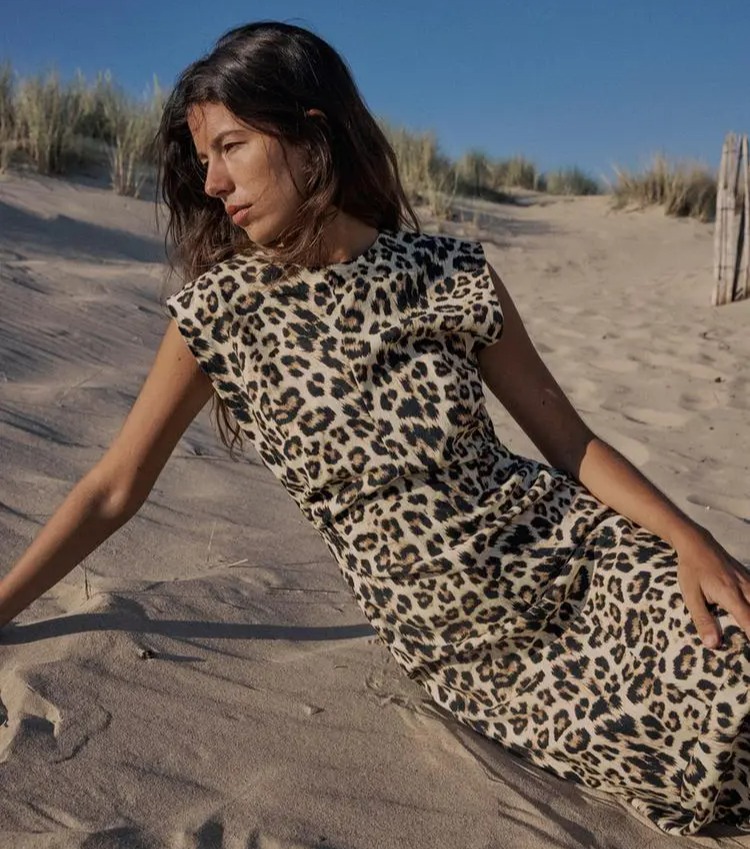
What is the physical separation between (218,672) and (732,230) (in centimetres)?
718

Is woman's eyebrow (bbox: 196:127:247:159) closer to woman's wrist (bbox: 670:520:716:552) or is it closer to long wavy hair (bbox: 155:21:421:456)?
long wavy hair (bbox: 155:21:421:456)

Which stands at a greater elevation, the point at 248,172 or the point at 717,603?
the point at 248,172

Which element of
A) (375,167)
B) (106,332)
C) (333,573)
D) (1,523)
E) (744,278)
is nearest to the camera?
(375,167)

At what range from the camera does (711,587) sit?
1.69 metres

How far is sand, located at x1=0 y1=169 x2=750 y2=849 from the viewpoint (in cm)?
167

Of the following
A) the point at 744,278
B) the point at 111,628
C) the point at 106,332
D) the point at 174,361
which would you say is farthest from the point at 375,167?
the point at 744,278

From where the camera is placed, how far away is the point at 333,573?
2.92 m

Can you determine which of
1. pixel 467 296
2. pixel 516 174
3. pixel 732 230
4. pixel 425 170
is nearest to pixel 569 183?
pixel 516 174

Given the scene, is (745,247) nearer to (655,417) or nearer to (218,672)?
(655,417)

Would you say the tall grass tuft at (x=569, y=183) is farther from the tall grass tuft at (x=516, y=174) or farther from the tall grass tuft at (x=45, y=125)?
the tall grass tuft at (x=45, y=125)

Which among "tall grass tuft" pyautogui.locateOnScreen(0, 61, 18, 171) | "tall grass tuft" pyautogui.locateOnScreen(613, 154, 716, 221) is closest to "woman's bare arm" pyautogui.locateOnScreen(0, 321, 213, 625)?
"tall grass tuft" pyautogui.locateOnScreen(0, 61, 18, 171)

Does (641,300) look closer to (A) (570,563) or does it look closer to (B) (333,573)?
(B) (333,573)

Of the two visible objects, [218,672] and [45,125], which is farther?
[45,125]

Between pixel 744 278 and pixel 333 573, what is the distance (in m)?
6.40
